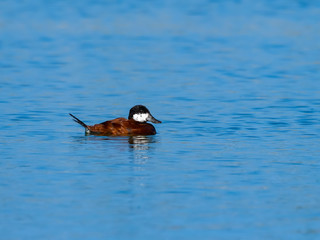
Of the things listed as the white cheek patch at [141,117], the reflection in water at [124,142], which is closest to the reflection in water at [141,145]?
the reflection in water at [124,142]

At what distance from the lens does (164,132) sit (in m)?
14.9

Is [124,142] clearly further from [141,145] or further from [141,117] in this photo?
[141,117]

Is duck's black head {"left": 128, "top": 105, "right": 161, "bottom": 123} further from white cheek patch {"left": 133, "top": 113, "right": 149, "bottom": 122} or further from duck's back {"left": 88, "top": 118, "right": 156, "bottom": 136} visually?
duck's back {"left": 88, "top": 118, "right": 156, "bottom": 136}

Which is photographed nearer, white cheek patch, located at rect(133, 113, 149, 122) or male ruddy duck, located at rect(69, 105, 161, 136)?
male ruddy duck, located at rect(69, 105, 161, 136)

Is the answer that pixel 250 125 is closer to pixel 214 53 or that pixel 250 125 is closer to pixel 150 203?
pixel 150 203

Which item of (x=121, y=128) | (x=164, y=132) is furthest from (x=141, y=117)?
(x=121, y=128)

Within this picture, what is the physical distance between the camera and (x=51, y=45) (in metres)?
29.4

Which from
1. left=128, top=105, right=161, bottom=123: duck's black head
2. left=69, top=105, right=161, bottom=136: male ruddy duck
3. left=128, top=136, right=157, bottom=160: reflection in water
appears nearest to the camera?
left=128, top=136, right=157, bottom=160: reflection in water

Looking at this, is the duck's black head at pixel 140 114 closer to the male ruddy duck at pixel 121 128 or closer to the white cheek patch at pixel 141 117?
the white cheek patch at pixel 141 117

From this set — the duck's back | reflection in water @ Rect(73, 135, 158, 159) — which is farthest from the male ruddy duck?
reflection in water @ Rect(73, 135, 158, 159)

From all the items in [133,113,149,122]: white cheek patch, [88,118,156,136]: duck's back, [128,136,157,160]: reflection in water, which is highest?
[133,113,149,122]: white cheek patch

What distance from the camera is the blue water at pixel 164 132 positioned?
8.86 metres

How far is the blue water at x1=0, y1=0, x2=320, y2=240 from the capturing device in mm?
8859

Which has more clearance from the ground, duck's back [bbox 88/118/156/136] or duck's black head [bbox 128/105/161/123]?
duck's black head [bbox 128/105/161/123]
